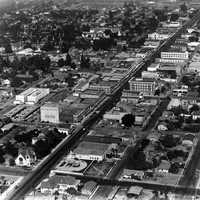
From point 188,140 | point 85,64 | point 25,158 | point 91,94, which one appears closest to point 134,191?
point 25,158

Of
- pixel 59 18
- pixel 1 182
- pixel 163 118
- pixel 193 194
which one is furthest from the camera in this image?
pixel 59 18

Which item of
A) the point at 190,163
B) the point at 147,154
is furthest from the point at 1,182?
the point at 190,163

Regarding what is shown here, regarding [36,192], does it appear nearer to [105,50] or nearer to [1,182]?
[1,182]

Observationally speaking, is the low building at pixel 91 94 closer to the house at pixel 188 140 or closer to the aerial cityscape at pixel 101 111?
the aerial cityscape at pixel 101 111

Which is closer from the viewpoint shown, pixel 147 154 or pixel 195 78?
pixel 147 154

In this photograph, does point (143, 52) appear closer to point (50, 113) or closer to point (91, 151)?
point (50, 113)

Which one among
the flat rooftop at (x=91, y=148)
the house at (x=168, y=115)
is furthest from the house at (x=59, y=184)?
the house at (x=168, y=115)

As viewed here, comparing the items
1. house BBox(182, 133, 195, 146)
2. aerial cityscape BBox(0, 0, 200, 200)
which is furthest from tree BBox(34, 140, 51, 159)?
house BBox(182, 133, 195, 146)
